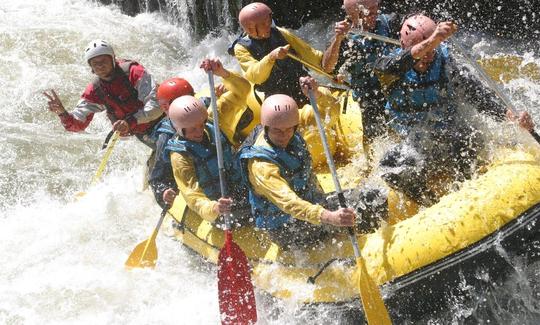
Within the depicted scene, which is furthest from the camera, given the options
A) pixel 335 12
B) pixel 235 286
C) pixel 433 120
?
pixel 335 12

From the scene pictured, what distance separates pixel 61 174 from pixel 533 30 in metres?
6.58

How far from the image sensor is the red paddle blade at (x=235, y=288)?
3.95 meters

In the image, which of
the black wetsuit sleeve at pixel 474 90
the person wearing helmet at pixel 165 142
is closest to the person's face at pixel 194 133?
the person wearing helmet at pixel 165 142

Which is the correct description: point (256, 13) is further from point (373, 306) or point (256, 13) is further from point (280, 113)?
point (373, 306)

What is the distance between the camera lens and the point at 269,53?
4.75m

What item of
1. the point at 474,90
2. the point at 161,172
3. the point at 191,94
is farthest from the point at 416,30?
the point at 161,172

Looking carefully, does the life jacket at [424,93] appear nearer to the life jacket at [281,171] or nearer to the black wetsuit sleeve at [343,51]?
the black wetsuit sleeve at [343,51]

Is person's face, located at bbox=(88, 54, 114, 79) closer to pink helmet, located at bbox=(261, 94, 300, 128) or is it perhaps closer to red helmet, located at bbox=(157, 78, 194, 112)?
red helmet, located at bbox=(157, 78, 194, 112)

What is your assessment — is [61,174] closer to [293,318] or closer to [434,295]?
[293,318]

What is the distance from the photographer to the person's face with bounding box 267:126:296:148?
3711 mm

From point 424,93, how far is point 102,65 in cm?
274

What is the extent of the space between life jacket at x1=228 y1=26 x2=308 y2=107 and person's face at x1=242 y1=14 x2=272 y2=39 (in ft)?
0.21

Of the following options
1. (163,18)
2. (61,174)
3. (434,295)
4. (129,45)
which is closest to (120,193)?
Answer: (61,174)

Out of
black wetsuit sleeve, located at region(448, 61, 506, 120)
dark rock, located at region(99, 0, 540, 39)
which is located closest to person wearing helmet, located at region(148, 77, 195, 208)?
black wetsuit sleeve, located at region(448, 61, 506, 120)
